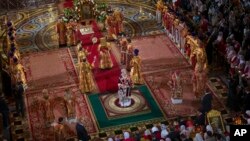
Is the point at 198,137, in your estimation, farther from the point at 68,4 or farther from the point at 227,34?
the point at 68,4

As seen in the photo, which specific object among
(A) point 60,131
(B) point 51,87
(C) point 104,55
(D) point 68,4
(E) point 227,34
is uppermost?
(D) point 68,4

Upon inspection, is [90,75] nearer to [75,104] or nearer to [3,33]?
[75,104]

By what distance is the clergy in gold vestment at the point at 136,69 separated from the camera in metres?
19.1

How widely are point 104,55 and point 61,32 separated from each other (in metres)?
2.95

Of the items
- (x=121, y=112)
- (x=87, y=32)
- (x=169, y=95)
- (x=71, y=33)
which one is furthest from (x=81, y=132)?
(x=87, y=32)

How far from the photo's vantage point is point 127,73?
66.7ft

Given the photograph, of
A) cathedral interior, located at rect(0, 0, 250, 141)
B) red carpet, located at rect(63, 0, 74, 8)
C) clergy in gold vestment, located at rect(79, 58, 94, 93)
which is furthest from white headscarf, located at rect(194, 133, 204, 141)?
red carpet, located at rect(63, 0, 74, 8)

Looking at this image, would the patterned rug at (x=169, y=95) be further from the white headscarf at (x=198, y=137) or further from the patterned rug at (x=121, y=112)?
the white headscarf at (x=198, y=137)

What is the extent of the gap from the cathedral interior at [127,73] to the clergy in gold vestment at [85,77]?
3 centimetres

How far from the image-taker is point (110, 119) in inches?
706

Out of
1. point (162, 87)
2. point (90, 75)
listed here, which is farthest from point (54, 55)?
point (162, 87)

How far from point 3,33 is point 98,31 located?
403 cm

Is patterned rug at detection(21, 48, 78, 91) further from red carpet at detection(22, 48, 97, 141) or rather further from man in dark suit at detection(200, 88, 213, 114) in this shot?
man in dark suit at detection(200, 88, 213, 114)

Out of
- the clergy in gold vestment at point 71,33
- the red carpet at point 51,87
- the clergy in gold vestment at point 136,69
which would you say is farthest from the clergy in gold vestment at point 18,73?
the clergy in gold vestment at point 71,33
